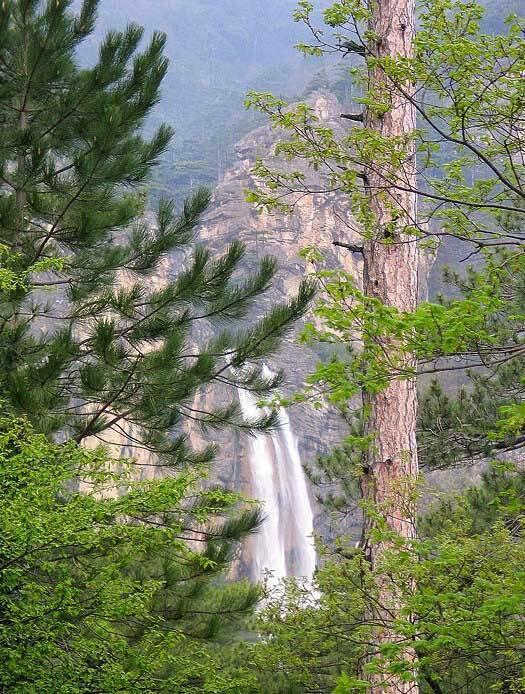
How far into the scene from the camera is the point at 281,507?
30469mm

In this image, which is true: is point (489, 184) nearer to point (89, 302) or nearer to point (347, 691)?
point (347, 691)

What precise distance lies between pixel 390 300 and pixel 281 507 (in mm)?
26011

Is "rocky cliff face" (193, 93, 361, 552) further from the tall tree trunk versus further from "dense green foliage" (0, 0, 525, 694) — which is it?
the tall tree trunk

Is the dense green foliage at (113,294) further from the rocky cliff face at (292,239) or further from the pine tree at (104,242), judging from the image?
the rocky cliff face at (292,239)

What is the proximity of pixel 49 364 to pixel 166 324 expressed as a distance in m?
1.28

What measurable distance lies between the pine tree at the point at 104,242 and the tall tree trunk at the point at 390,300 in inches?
77.7

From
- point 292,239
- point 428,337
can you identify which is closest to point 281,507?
point 292,239

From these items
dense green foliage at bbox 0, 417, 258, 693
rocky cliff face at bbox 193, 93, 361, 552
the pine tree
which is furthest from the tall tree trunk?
rocky cliff face at bbox 193, 93, 361, 552

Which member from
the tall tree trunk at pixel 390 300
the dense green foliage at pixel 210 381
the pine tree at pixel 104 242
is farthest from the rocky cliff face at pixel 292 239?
the tall tree trunk at pixel 390 300

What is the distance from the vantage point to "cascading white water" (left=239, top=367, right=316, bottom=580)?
29359mm

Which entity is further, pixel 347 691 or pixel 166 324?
→ pixel 166 324

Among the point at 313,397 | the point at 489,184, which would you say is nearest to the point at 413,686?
the point at 313,397

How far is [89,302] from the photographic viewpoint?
24.7 feet

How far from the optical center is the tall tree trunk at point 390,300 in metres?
4.46
